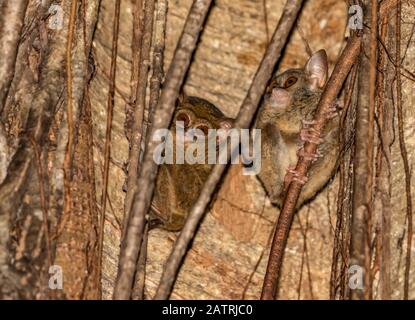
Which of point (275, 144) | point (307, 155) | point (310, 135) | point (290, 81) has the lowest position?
point (307, 155)

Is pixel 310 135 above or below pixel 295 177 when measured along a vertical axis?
above

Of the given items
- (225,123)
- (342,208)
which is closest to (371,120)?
(342,208)

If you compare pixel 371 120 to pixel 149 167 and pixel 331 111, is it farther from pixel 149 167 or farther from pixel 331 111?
pixel 149 167

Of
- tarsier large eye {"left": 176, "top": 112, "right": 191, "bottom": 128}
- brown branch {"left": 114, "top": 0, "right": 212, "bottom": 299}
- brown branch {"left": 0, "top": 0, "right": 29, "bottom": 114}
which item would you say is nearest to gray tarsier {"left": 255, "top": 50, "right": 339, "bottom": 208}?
tarsier large eye {"left": 176, "top": 112, "right": 191, "bottom": 128}

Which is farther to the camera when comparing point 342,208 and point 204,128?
point 204,128

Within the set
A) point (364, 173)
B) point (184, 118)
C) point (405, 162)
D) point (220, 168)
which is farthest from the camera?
point (184, 118)

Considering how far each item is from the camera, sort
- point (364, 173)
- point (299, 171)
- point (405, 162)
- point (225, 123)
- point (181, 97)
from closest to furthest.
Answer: point (364, 173), point (405, 162), point (299, 171), point (225, 123), point (181, 97)

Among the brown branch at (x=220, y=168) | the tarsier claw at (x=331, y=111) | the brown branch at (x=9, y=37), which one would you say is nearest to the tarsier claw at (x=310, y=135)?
the tarsier claw at (x=331, y=111)
